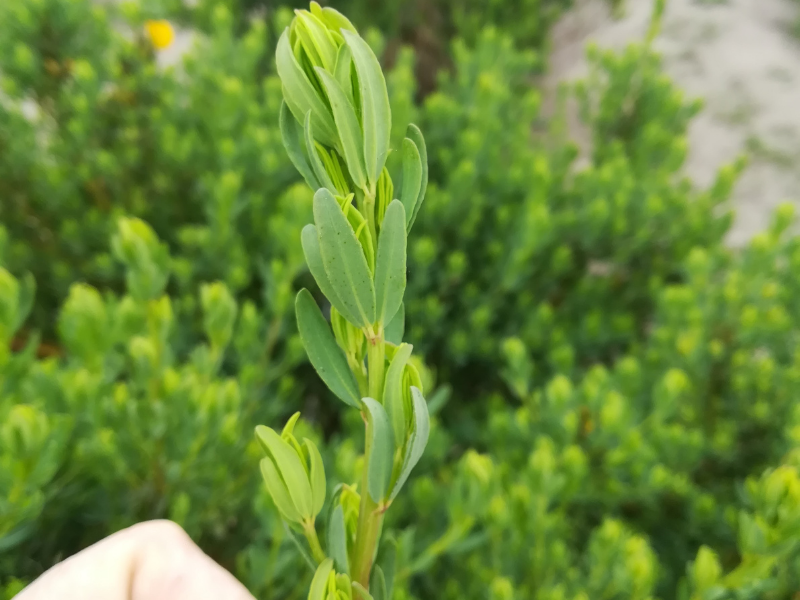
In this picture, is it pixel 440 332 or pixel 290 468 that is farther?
pixel 440 332

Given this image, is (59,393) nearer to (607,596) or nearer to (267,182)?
(267,182)

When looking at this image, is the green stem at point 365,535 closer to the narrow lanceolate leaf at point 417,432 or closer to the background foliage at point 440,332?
the narrow lanceolate leaf at point 417,432

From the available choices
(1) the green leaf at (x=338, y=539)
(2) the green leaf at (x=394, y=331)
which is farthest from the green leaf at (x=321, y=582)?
(2) the green leaf at (x=394, y=331)

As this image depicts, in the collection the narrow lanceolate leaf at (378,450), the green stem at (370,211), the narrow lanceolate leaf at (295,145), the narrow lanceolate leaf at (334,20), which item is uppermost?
the narrow lanceolate leaf at (334,20)

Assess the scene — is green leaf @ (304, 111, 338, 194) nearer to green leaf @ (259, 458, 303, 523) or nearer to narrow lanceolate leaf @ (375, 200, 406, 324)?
narrow lanceolate leaf @ (375, 200, 406, 324)

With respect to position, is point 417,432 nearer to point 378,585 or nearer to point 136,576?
point 378,585

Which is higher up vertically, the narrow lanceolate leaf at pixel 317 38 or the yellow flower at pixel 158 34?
the narrow lanceolate leaf at pixel 317 38

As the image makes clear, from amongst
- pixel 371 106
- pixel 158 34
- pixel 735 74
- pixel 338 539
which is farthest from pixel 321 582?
pixel 735 74

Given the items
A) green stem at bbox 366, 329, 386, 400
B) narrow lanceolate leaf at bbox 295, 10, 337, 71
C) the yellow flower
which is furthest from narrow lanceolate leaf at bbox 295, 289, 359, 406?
the yellow flower
